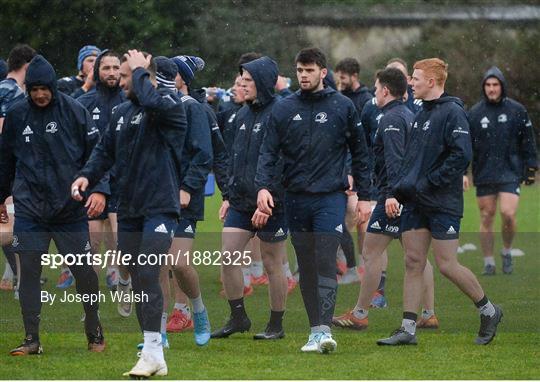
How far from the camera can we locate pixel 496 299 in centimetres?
1362

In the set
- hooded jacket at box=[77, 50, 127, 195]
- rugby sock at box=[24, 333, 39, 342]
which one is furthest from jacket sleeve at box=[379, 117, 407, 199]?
rugby sock at box=[24, 333, 39, 342]

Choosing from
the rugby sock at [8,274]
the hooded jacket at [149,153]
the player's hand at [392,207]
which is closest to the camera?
the hooded jacket at [149,153]

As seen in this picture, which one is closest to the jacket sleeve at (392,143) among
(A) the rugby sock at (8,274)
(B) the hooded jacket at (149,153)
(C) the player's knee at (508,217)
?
(B) the hooded jacket at (149,153)

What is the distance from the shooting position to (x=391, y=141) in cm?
1121

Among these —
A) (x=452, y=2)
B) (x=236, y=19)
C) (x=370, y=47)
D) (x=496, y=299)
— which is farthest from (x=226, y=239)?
(x=452, y=2)

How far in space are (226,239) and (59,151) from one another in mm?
1810

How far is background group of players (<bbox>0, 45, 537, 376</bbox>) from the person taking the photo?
29.6ft

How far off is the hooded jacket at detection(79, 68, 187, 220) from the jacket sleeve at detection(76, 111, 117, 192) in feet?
0.47

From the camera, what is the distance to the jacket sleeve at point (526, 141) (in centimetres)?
1611

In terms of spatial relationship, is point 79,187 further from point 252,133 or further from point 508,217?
Answer: point 508,217

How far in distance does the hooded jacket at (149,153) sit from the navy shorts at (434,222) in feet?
7.10

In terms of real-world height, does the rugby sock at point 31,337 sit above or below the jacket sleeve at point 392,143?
below

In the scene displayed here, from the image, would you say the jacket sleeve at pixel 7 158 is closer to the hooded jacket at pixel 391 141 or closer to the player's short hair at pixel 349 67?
the hooded jacket at pixel 391 141

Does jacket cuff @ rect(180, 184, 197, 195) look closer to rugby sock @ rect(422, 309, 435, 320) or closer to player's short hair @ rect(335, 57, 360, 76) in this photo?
rugby sock @ rect(422, 309, 435, 320)
